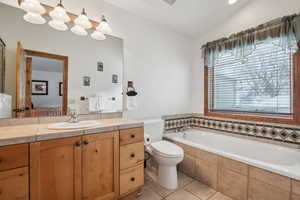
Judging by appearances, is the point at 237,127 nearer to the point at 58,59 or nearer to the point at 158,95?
the point at 158,95

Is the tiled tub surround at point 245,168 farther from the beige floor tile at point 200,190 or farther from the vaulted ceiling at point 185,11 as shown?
the vaulted ceiling at point 185,11

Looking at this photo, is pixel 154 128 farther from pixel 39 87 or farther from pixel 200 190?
pixel 39 87

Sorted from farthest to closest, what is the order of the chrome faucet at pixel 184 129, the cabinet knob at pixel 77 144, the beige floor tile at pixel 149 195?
the chrome faucet at pixel 184 129, the beige floor tile at pixel 149 195, the cabinet knob at pixel 77 144

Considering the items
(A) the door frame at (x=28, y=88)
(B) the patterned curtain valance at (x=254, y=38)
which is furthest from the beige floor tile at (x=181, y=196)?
(B) the patterned curtain valance at (x=254, y=38)

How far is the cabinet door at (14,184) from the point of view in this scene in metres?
0.89

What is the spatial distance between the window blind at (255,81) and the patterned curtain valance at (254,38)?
0.22 ft

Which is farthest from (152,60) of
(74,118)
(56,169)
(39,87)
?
(56,169)

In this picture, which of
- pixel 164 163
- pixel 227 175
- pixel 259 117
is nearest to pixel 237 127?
pixel 259 117

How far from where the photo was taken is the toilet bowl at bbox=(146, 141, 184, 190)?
172 centimetres

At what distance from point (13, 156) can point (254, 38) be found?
2.93 m

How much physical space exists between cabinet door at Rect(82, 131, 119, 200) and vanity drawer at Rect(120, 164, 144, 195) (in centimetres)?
7

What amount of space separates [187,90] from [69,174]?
2403 mm

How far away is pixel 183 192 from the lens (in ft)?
5.63

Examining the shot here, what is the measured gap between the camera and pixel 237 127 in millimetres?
2293
